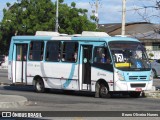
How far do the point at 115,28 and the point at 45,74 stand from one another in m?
55.4

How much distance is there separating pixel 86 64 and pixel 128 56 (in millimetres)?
1959

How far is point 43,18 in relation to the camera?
53.6 m

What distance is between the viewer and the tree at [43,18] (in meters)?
52.4

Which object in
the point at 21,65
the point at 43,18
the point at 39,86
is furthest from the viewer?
the point at 43,18

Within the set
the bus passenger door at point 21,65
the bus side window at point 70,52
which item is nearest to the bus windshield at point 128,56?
the bus side window at point 70,52

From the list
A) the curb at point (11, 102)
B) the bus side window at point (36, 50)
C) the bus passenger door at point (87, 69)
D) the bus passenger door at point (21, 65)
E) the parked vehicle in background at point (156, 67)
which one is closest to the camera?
the curb at point (11, 102)

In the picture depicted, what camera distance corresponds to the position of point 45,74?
23.9 meters

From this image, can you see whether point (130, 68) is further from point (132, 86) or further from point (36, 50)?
point (36, 50)

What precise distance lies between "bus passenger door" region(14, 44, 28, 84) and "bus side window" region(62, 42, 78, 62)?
279 centimetres

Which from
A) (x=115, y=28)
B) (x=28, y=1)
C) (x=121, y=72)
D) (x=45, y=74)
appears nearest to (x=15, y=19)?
(x=28, y=1)

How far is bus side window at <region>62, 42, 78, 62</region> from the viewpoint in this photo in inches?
886

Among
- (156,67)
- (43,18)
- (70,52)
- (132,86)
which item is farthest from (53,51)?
(43,18)

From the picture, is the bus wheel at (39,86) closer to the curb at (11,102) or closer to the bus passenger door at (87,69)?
the bus passenger door at (87,69)

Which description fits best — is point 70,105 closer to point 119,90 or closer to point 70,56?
point 119,90
